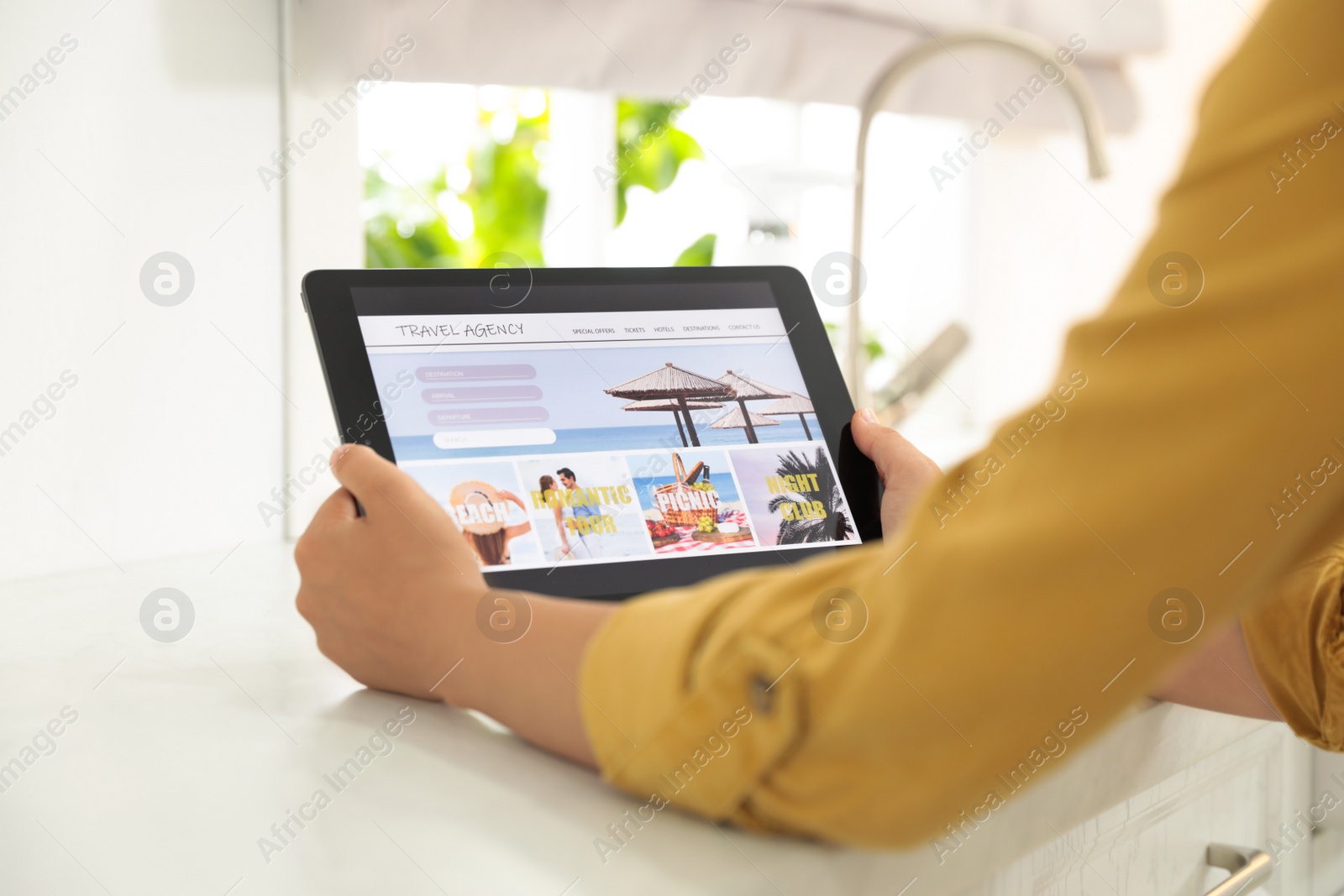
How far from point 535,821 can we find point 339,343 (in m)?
0.32

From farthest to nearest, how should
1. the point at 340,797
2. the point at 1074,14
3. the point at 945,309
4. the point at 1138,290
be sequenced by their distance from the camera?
the point at 945,309, the point at 1074,14, the point at 340,797, the point at 1138,290

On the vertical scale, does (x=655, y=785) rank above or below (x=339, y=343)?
below

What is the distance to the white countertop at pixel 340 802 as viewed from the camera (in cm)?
35

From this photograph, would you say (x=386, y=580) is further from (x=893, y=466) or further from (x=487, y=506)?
(x=893, y=466)

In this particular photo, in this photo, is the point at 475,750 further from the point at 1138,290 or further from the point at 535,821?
the point at 1138,290

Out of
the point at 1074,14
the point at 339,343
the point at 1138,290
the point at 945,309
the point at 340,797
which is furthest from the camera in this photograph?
the point at 945,309

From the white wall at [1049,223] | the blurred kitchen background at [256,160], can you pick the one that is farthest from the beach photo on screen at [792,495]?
the white wall at [1049,223]

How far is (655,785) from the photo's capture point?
0.38 meters

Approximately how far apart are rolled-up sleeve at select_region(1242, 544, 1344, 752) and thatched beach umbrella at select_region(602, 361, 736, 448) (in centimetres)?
32

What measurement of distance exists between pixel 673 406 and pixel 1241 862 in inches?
17.3

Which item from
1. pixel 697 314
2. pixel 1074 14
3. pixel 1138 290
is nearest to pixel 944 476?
pixel 1138 290

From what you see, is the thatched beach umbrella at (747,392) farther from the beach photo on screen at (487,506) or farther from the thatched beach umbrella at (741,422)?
the beach photo on screen at (487,506)

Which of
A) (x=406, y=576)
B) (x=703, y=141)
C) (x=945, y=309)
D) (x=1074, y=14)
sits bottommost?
(x=406, y=576)

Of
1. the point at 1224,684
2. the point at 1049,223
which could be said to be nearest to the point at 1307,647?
the point at 1224,684
